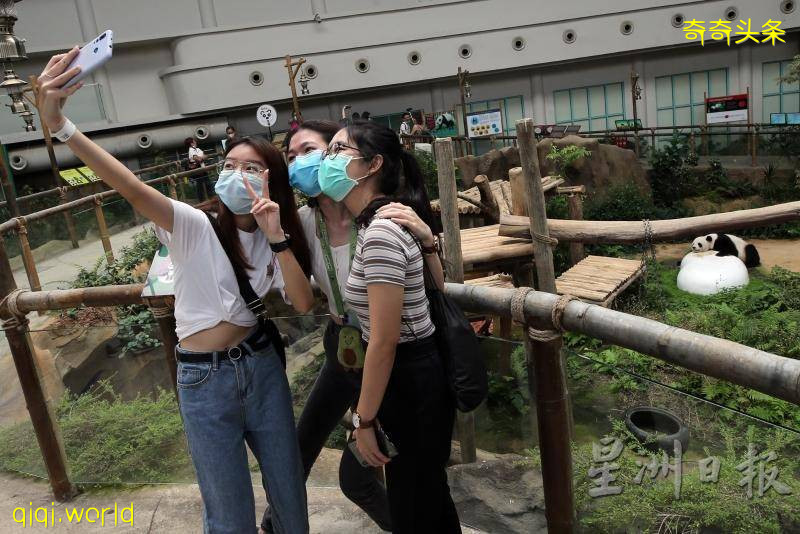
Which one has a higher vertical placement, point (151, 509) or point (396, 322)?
point (396, 322)

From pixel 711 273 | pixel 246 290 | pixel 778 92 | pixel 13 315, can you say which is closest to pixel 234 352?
pixel 246 290

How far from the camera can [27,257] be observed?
325 inches

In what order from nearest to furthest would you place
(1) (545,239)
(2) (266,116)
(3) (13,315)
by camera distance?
1. (3) (13,315)
2. (1) (545,239)
3. (2) (266,116)

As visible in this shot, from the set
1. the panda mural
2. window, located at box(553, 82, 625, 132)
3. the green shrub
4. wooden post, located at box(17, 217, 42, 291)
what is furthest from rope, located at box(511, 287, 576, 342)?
window, located at box(553, 82, 625, 132)

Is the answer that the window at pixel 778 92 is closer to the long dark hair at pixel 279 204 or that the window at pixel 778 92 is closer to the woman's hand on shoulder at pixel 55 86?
the long dark hair at pixel 279 204

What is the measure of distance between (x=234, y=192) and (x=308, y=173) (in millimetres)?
208

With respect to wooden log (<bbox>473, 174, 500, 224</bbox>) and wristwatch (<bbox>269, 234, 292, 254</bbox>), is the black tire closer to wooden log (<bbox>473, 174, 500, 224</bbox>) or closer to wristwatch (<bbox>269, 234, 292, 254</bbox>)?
wristwatch (<bbox>269, 234, 292, 254</bbox>)

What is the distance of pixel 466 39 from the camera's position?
18016 millimetres

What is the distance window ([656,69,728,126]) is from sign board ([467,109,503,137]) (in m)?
6.18

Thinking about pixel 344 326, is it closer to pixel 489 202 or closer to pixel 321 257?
pixel 321 257

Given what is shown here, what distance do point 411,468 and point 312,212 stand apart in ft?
2.48

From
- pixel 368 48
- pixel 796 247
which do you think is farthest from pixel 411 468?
pixel 368 48

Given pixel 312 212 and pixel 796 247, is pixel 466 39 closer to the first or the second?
pixel 796 247

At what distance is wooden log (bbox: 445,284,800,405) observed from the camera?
4.68 ft
